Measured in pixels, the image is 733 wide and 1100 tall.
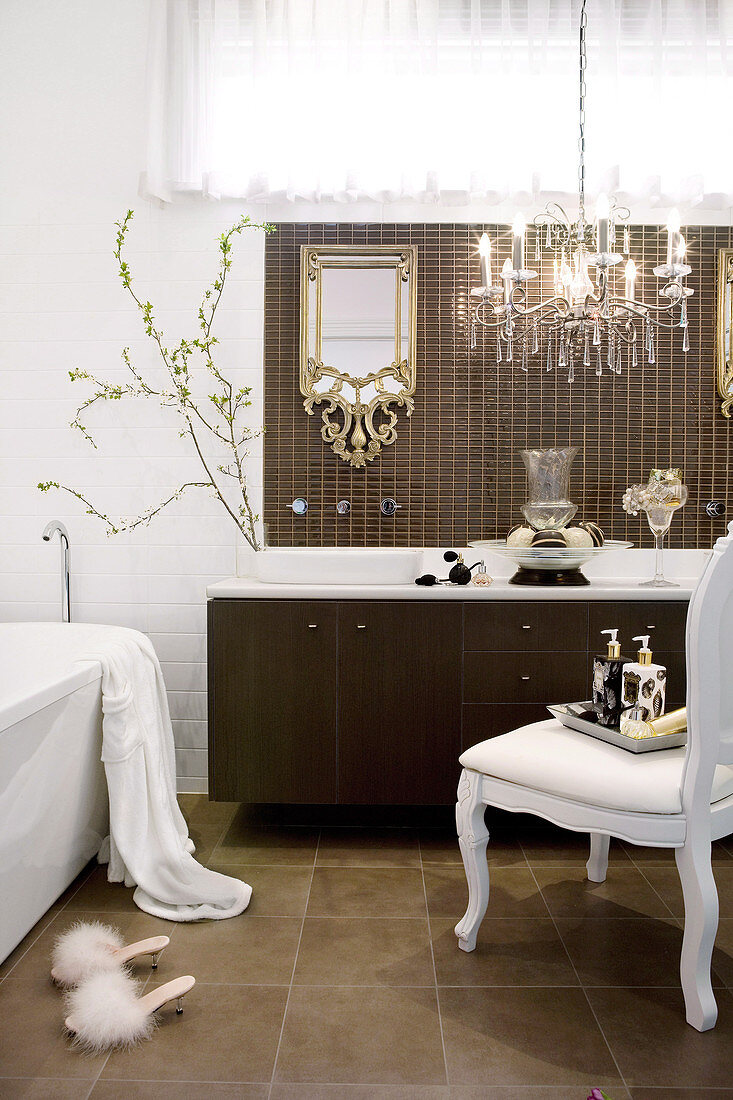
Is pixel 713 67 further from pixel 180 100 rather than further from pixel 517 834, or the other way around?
pixel 517 834

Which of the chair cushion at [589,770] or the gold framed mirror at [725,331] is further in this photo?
the gold framed mirror at [725,331]

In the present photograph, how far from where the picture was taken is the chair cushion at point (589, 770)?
5.54ft

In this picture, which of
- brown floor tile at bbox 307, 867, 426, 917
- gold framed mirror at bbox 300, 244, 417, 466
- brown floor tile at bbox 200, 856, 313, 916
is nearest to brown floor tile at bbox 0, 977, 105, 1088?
brown floor tile at bbox 200, 856, 313, 916

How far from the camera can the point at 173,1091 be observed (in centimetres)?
151

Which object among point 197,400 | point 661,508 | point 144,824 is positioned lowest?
point 144,824

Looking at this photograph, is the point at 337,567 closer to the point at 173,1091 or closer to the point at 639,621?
the point at 639,621

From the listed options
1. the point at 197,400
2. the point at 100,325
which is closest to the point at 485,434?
the point at 197,400

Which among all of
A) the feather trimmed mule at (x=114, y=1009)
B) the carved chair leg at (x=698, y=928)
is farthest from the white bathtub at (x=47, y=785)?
the carved chair leg at (x=698, y=928)

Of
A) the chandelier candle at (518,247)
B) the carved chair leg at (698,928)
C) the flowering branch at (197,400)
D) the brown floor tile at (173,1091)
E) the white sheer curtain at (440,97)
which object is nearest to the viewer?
the brown floor tile at (173,1091)

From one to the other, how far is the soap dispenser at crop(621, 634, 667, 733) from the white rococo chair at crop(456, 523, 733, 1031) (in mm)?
95

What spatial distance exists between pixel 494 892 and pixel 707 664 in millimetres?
1058

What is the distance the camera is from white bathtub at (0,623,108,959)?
1.88m

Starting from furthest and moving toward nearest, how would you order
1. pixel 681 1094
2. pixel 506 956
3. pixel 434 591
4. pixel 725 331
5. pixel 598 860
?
pixel 725 331 → pixel 434 591 → pixel 598 860 → pixel 506 956 → pixel 681 1094

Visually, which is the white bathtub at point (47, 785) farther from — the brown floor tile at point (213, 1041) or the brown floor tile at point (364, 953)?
the brown floor tile at point (364, 953)
